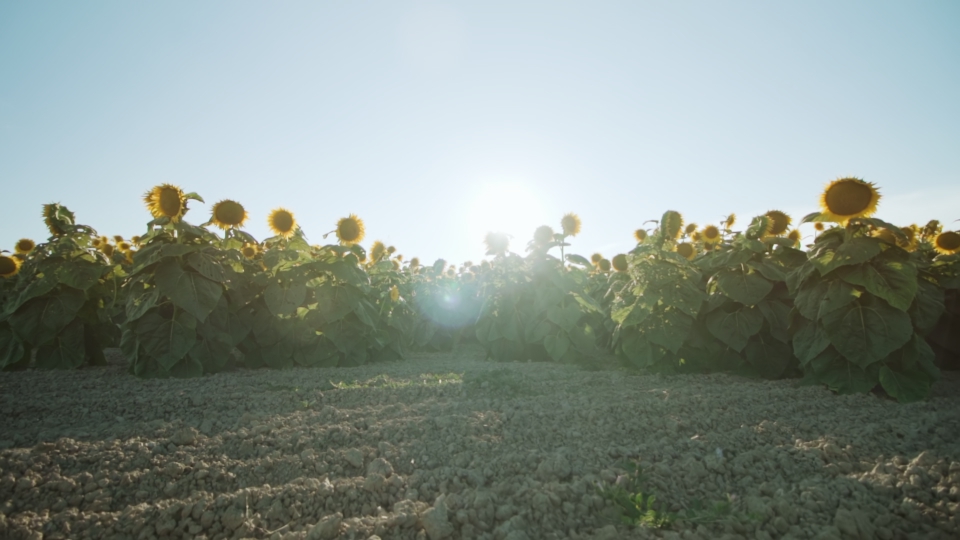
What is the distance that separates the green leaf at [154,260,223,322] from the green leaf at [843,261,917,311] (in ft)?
20.2

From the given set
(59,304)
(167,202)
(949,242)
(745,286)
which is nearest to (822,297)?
(745,286)

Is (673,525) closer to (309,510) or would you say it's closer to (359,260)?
(309,510)

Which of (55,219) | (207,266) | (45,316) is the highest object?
(55,219)

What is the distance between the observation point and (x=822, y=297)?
4.17 metres

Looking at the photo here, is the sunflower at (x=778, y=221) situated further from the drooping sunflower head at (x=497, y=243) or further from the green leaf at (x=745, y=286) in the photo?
the drooping sunflower head at (x=497, y=243)

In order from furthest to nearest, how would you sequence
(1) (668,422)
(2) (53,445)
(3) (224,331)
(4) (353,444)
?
(3) (224,331)
(1) (668,422)
(4) (353,444)
(2) (53,445)

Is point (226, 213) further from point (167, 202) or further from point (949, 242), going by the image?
point (949, 242)

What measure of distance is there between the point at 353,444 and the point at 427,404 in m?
0.98

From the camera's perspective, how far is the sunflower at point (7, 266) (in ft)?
19.8

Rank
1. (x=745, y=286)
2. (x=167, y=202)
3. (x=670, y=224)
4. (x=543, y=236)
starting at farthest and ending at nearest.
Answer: (x=543, y=236), (x=670, y=224), (x=167, y=202), (x=745, y=286)

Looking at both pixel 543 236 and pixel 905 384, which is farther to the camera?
pixel 543 236

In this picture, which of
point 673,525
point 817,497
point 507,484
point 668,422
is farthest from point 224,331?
point 817,497

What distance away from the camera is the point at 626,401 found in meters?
3.81

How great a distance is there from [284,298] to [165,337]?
4.16ft
